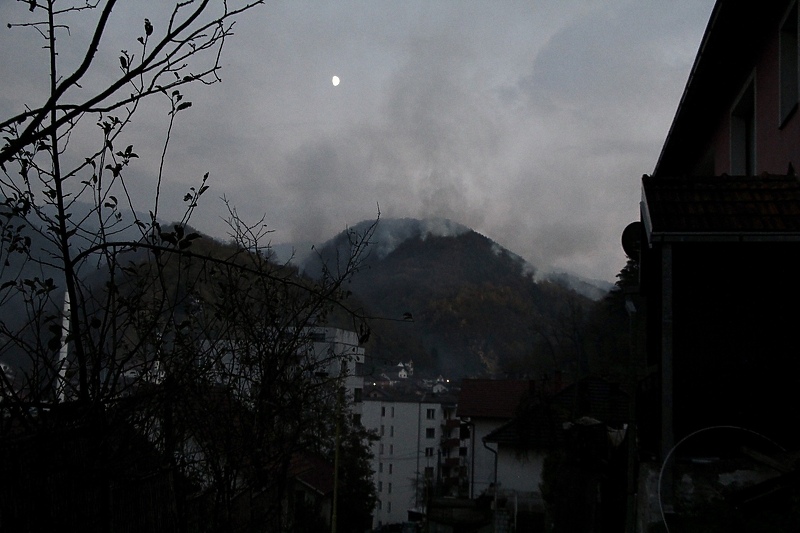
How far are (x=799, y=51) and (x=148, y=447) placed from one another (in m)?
6.88

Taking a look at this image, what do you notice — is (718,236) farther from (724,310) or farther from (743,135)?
(743,135)

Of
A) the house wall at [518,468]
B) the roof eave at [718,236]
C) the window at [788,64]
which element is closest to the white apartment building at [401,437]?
the house wall at [518,468]

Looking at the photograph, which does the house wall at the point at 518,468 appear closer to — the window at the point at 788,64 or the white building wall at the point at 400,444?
the window at the point at 788,64

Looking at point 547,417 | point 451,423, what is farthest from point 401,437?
point 547,417

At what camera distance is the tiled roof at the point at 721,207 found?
626cm

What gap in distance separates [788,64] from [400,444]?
58.7m

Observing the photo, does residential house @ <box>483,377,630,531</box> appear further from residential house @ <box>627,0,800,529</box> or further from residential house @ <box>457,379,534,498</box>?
residential house @ <box>457,379,534,498</box>

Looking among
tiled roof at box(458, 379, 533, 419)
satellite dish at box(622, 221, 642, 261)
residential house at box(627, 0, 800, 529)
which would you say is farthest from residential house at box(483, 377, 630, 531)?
tiled roof at box(458, 379, 533, 419)

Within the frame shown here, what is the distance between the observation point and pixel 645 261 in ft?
29.0

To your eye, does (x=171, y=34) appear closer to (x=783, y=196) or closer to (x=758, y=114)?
(x=783, y=196)

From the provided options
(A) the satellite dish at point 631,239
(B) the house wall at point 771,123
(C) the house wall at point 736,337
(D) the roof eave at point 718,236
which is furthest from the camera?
(A) the satellite dish at point 631,239

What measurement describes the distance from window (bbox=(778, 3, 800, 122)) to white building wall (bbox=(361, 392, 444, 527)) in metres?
54.5

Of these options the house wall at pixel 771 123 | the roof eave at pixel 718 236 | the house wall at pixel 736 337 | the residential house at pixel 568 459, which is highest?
the house wall at pixel 771 123

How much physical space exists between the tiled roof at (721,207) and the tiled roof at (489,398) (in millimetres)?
28203
